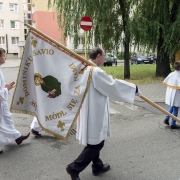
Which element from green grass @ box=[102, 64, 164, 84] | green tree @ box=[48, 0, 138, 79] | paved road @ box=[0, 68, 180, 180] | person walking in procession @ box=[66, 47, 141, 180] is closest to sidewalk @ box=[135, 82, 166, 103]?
green grass @ box=[102, 64, 164, 84]

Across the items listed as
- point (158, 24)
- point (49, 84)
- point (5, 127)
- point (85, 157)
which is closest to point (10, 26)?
point (158, 24)

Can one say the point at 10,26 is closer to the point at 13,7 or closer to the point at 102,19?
the point at 13,7

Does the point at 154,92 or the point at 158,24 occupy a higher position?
the point at 158,24

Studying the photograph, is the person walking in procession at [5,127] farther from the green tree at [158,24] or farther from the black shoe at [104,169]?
the green tree at [158,24]

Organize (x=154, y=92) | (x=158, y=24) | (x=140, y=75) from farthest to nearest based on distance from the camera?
(x=140, y=75) → (x=158, y=24) → (x=154, y=92)

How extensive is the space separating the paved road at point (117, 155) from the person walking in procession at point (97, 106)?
1.83 feet

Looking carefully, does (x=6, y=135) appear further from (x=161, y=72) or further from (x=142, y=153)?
(x=161, y=72)

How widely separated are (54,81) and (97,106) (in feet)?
1.98

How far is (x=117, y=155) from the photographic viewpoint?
13.2 ft

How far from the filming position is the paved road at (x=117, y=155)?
134 inches

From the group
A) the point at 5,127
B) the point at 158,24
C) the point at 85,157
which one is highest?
the point at 158,24

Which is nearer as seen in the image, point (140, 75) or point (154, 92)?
point (154, 92)

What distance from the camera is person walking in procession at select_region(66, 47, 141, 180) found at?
2807 mm

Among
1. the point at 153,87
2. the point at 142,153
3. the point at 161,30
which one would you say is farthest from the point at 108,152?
the point at 161,30
